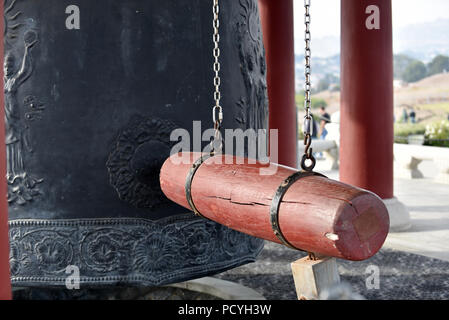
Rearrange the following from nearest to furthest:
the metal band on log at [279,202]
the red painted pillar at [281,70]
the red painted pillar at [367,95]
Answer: the metal band on log at [279,202] → the red painted pillar at [367,95] → the red painted pillar at [281,70]

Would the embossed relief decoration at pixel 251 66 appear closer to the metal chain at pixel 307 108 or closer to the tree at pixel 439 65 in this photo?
the metal chain at pixel 307 108

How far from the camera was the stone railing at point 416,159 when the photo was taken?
9992 mm

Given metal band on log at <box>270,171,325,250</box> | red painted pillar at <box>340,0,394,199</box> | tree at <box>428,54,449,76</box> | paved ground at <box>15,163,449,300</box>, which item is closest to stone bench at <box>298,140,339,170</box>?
paved ground at <box>15,163,449,300</box>

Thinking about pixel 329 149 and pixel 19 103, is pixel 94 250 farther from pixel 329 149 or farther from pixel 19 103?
pixel 329 149

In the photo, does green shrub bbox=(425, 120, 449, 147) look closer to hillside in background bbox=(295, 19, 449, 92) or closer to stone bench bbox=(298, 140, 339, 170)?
stone bench bbox=(298, 140, 339, 170)

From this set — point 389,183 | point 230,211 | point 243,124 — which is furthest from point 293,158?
point 230,211

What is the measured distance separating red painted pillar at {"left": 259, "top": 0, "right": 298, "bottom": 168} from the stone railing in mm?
3163

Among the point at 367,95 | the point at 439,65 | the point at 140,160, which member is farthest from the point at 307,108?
the point at 439,65

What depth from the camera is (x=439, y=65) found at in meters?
54.5

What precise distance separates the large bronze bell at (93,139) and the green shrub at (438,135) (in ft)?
30.4

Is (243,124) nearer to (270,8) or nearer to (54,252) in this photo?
(54,252)

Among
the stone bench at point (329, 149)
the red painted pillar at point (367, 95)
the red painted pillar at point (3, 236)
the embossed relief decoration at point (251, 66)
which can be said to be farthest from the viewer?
the stone bench at point (329, 149)

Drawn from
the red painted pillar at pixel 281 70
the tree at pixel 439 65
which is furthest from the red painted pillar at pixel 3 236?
the tree at pixel 439 65

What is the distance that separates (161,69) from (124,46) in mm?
215
